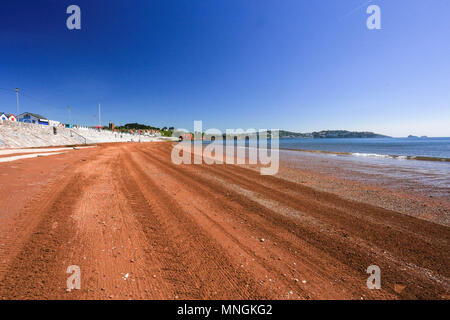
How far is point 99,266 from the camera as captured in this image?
9.13 feet

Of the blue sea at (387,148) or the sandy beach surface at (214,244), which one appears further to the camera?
the blue sea at (387,148)

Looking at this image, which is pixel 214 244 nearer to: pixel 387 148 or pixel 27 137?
pixel 27 137

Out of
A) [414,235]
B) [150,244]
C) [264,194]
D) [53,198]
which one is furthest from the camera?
[264,194]

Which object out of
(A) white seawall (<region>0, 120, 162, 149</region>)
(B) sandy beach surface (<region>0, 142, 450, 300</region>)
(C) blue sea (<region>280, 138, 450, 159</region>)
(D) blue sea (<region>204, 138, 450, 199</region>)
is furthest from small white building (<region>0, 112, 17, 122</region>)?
(C) blue sea (<region>280, 138, 450, 159</region>)

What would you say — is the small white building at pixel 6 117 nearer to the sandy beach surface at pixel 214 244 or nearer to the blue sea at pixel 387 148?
the sandy beach surface at pixel 214 244

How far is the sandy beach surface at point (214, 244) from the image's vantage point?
2.49 metres

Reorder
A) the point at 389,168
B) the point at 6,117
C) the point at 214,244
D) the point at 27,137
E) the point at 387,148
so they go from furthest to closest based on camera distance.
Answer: the point at 6,117 → the point at 387,148 → the point at 27,137 → the point at 389,168 → the point at 214,244

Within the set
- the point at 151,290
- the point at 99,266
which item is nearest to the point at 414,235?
the point at 151,290

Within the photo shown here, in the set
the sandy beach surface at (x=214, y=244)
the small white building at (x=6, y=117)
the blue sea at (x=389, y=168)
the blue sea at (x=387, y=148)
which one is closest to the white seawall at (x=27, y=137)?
the small white building at (x=6, y=117)

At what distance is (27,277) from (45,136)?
128ft

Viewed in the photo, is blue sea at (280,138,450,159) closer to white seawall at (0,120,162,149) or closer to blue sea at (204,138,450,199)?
blue sea at (204,138,450,199)

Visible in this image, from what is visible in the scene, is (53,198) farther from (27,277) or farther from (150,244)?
(150,244)

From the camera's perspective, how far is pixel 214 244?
3602 mm

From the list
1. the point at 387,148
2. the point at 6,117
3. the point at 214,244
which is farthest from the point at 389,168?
the point at 6,117
